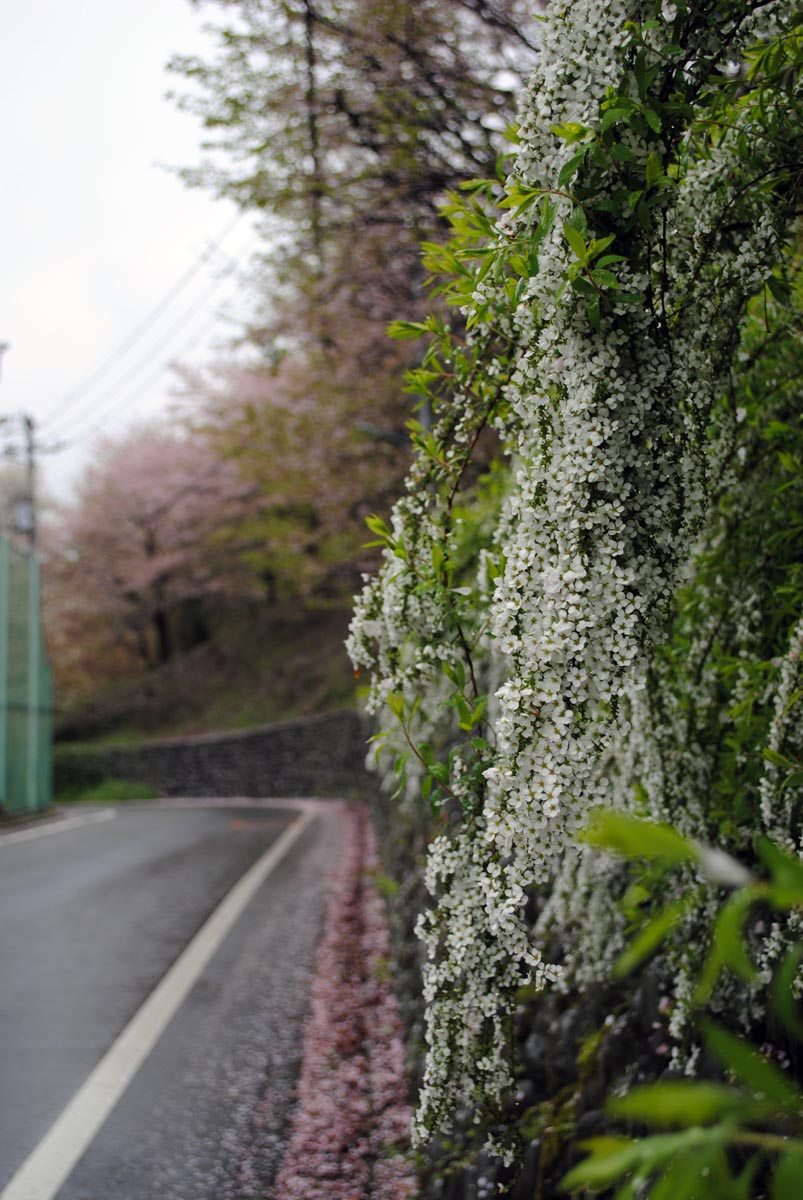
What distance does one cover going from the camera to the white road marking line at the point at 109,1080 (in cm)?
400

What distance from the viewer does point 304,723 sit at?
92.2 feet

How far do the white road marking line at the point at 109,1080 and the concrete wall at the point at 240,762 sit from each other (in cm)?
1705

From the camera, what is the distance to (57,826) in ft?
56.1

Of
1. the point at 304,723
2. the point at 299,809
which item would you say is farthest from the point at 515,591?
the point at 304,723

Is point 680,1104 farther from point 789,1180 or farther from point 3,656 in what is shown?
point 3,656

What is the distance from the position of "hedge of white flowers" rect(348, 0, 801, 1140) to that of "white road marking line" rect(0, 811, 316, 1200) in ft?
6.93

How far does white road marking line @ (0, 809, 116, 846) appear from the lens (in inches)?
593

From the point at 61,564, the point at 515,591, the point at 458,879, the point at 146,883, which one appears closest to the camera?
the point at 515,591

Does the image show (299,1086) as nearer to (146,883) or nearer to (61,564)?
(146,883)

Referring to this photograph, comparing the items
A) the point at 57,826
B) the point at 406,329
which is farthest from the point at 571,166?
the point at 57,826

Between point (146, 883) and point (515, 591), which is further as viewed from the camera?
point (146, 883)

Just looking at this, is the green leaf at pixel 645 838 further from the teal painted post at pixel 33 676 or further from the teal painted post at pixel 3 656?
the teal painted post at pixel 33 676

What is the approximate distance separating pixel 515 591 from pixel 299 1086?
12.6ft

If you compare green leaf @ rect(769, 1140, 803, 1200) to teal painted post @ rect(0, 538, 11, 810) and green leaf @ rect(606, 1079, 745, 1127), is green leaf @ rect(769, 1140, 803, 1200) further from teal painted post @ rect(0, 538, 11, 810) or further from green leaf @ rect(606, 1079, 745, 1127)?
teal painted post @ rect(0, 538, 11, 810)
